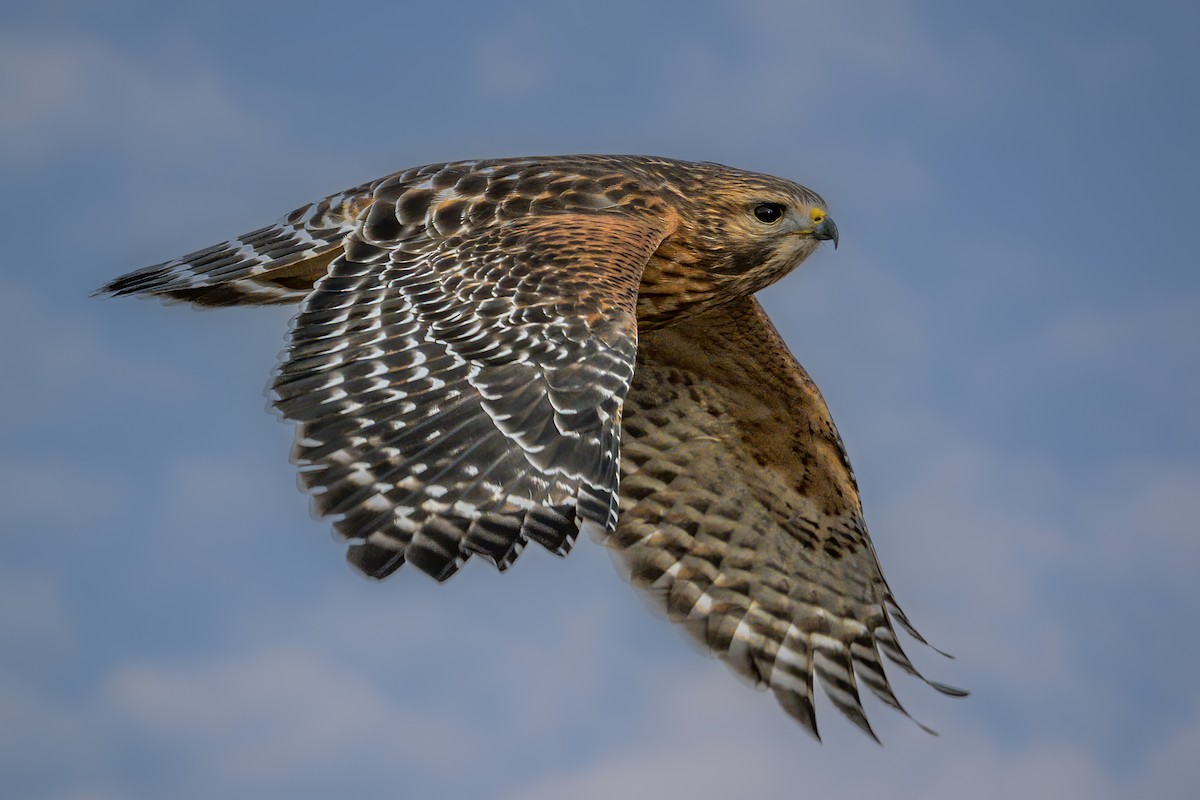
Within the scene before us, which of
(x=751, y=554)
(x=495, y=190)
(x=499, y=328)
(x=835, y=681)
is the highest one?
(x=495, y=190)

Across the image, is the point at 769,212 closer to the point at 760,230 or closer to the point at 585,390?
the point at 760,230

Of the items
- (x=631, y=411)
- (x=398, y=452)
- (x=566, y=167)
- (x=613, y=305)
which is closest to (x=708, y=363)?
(x=631, y=411)

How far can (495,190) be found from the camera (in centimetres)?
875

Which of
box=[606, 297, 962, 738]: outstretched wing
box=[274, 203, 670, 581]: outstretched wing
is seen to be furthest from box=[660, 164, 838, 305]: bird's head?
box=[274, 203, 670, 581]: outstretched wing

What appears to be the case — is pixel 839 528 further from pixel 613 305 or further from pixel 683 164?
pixel 613 305

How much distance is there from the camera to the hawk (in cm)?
708

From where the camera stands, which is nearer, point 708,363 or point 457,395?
point 457,395

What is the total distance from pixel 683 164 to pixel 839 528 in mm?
2628

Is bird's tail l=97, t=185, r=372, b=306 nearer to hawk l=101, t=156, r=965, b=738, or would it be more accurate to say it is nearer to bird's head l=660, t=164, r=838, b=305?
hawk l=101, t=156, r=965, b=738

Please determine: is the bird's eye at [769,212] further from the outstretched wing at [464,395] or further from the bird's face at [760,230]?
the outstretched wing at [464,395]

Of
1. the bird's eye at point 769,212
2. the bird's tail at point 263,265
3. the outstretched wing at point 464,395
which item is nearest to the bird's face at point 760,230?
the bird's eye at point 769,212

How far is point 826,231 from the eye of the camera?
9648 millimetres

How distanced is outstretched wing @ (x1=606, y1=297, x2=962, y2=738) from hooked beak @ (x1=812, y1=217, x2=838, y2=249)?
0.83m

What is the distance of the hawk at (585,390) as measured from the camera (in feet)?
23.2
